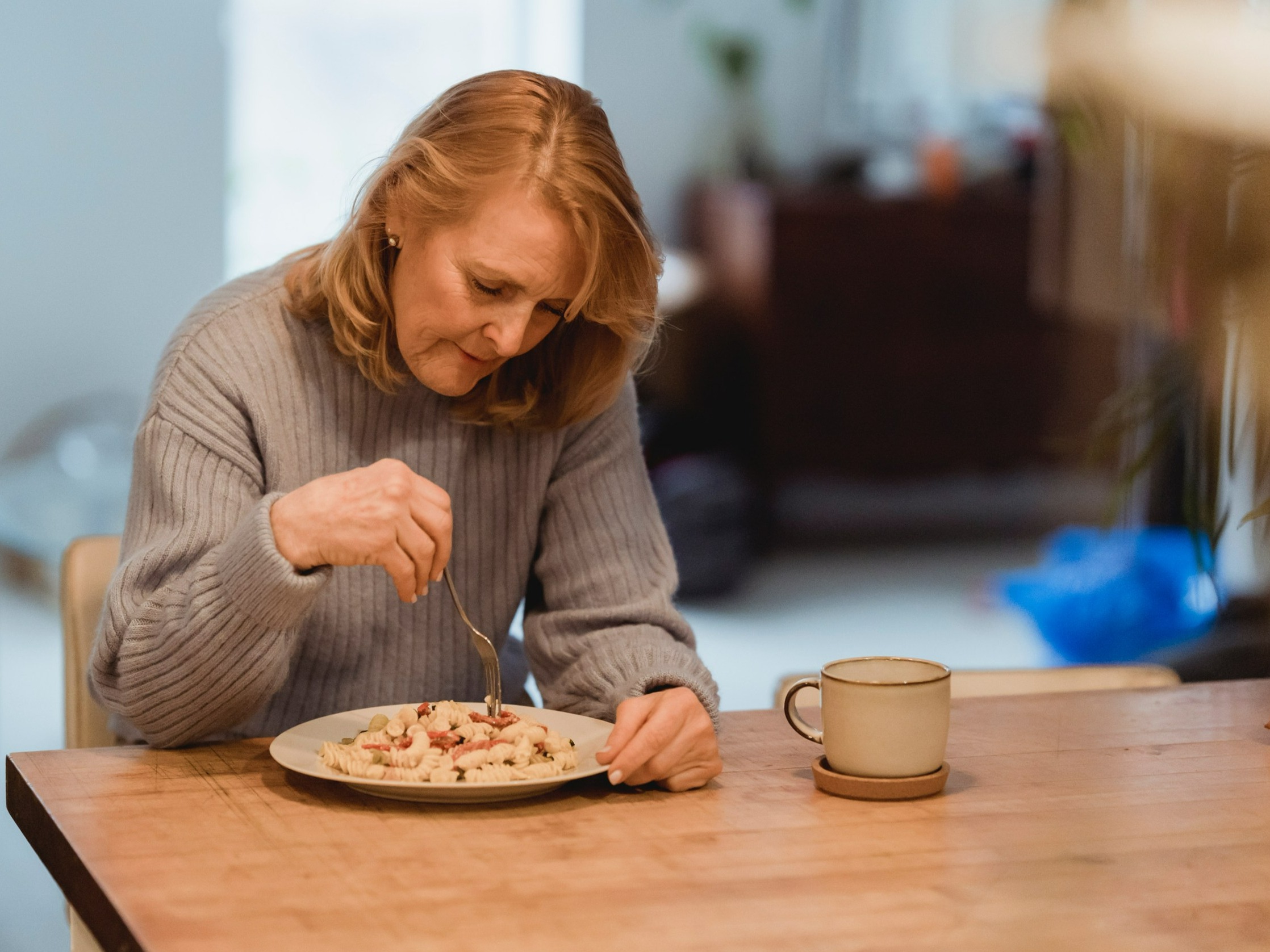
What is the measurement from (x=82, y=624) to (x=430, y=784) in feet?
1.90

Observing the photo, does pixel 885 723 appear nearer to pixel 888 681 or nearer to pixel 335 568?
pixel 888 681

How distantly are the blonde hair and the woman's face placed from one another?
0.04 ft

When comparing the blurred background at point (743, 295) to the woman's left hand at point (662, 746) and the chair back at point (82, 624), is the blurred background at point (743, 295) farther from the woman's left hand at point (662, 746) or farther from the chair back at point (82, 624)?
the woman's left hand at point (662, 746)

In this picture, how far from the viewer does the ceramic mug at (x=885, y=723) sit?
0.93 metres

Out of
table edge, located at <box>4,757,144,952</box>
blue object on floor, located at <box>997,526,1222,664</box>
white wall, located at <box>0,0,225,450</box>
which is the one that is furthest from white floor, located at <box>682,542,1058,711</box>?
table edge, located at <box>4,757,144,952</box>

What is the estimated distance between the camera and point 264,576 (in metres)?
0.96

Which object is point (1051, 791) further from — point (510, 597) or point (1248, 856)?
point (510, 597)

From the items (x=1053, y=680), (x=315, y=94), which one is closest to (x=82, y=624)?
(x=1053, y=680)

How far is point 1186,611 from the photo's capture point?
3.02 metres

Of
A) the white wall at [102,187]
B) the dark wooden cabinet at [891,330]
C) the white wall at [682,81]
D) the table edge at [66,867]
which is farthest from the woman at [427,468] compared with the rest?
the white wall at [682,81]

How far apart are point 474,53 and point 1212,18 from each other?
4.78 meters

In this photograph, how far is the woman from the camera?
3.23 feet

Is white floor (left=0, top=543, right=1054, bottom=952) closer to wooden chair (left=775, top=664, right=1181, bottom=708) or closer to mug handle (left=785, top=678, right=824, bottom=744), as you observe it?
wooden chair (left=775, top=664, right=1181, bottom=708)

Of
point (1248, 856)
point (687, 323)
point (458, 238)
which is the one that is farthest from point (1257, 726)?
point (687, 323)
